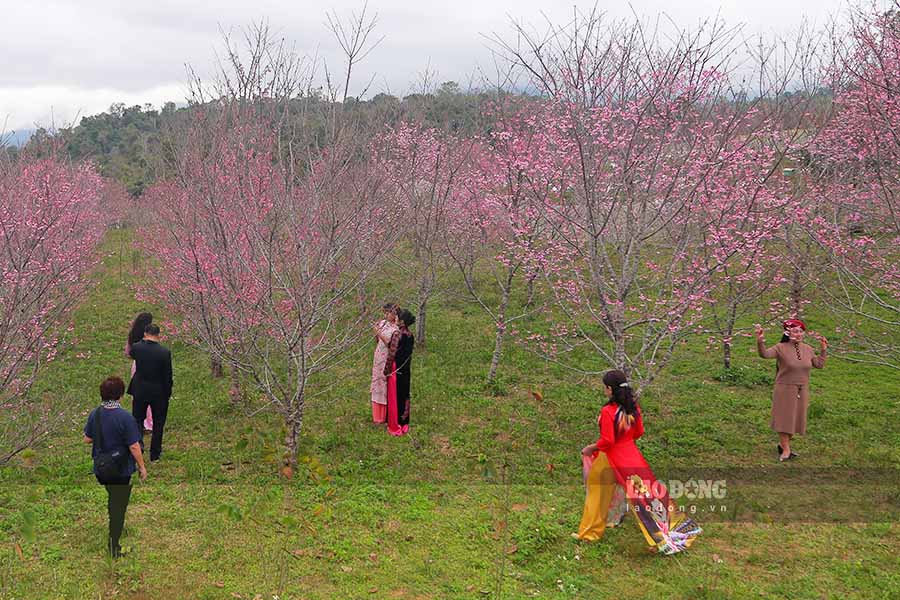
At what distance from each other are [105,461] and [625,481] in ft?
12.2

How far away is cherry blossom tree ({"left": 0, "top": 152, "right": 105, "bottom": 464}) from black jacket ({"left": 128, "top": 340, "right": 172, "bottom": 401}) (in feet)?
2.68

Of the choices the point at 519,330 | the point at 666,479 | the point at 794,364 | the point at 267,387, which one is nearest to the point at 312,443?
the point at 267,387

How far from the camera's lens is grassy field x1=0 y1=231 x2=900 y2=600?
14.3 ft

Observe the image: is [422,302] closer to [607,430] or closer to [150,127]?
[607,430]

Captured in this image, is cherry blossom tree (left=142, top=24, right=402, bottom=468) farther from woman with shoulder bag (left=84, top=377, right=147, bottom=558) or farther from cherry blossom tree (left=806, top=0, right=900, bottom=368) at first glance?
cherry blossom tree (left=806, top=0, right=900, bottom=368)

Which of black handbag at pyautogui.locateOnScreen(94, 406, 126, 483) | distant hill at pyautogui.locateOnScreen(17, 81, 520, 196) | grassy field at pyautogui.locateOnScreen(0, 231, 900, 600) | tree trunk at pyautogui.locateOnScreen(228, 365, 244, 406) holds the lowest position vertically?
grassy field at pyautogui.locateOnScreen(0, 231, 900, 600)

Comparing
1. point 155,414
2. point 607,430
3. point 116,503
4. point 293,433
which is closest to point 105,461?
point 116,503

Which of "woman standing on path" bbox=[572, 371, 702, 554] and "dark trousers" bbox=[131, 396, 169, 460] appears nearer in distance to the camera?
"woman standing on path" bbox=[572, 371, 702, 554]

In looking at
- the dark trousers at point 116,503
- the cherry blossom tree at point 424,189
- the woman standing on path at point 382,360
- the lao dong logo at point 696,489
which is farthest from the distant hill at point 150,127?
the lao dong logo at point 696,489

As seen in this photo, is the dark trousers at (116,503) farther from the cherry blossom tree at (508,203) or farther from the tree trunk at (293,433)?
the cherry blossom tree at (508,203)

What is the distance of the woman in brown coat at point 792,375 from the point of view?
→ 6.35 m

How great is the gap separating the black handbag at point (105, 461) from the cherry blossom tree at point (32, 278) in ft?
1.79

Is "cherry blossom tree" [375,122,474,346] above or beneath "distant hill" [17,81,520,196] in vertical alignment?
beneath

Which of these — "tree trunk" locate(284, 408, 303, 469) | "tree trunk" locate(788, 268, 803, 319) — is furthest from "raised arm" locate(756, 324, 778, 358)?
"tree trunk" locate(284, 408, 303, 469)
